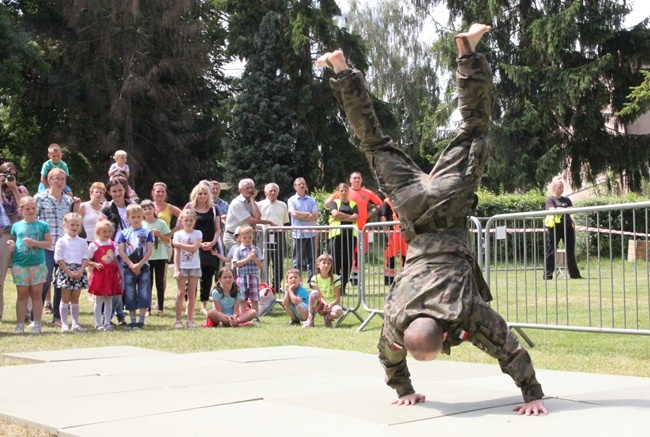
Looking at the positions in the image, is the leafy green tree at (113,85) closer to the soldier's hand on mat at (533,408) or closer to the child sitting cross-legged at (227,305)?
the child sitting cross-legged at (227,305)

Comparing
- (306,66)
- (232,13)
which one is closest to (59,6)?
(232,13)

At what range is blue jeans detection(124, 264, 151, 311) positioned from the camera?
1091 cm

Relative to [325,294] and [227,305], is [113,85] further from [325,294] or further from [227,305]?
[325,294]

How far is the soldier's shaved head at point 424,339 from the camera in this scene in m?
4.55

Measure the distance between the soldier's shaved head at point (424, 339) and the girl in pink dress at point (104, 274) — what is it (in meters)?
6.60

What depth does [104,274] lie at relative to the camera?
10.6 m

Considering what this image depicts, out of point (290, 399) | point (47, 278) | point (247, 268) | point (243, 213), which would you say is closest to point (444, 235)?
point (290, 399)

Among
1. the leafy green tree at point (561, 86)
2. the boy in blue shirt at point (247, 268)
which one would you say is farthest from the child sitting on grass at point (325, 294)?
the leafy green tree at point (561, 86)

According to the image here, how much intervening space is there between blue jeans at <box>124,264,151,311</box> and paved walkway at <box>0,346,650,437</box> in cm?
291

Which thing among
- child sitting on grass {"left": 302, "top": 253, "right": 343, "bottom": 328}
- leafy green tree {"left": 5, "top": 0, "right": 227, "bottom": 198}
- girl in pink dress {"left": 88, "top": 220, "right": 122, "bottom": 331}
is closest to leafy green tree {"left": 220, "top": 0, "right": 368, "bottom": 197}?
leafy green tree {"left": 5, "top": 0, "right": 227, "bottom": 198}

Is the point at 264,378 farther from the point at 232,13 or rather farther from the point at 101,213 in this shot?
the point at 232,13

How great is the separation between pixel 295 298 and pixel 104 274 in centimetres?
244

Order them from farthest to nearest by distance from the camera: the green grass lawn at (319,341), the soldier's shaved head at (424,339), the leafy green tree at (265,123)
A: the leafy green tree at (265,123), the green grass lawn at (319,341), the soldier's shaved head at (424,339)

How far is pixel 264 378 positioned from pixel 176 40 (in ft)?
95.9
